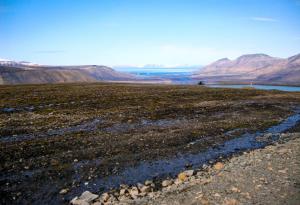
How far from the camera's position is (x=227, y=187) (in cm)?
1120

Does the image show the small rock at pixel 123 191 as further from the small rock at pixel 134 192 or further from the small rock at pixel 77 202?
the small rock at pixel 77 202

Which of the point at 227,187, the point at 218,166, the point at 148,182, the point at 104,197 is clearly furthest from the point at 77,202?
the point at 218,166

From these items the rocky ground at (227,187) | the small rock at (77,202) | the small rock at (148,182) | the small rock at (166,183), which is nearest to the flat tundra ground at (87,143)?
the small rock at (77,202)

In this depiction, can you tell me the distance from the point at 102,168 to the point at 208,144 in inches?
306

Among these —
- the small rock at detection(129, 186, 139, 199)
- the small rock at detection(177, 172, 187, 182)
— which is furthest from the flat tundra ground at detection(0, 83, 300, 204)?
the small rock at detection(177, 172, 187, 182)

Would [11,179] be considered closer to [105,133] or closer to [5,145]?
[5,145]

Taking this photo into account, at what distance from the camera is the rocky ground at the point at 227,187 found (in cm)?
1019

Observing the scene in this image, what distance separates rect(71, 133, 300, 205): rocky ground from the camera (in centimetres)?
1019

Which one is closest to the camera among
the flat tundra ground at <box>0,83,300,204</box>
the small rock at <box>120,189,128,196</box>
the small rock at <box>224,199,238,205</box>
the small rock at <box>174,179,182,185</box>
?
the small rock at <box>224,199,238,205</box>

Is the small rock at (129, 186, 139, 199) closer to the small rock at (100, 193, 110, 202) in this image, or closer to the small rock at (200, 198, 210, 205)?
the small rock at (100, 193, 110, 202)

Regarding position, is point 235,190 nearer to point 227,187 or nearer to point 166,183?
point 227,187

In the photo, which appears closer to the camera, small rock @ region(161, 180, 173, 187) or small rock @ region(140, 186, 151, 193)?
small rock @ region(140, 186, 151, 193)

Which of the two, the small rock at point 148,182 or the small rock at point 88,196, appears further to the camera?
the small rock at point 148,182

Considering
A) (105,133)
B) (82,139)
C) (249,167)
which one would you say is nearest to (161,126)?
(105,133)
